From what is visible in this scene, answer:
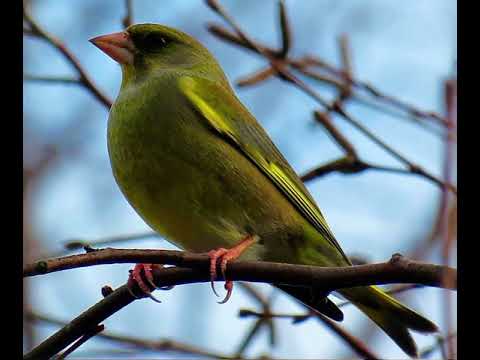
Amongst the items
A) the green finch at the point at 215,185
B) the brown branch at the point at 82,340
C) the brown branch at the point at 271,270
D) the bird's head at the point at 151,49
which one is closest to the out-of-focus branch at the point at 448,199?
the brown branch at the point at 271,270

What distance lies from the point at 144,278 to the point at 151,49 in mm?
1729

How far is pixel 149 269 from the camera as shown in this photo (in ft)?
9.71

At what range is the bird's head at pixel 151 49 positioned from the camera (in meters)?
4.11

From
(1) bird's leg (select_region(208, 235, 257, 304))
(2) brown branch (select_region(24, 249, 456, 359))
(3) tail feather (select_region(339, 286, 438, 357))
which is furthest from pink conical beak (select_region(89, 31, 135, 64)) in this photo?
(2) brown branch (select_region(24, 249, 456, 359))

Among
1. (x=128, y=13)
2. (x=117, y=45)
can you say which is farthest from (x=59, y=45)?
(x=117, y=45)

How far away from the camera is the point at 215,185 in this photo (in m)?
3.45

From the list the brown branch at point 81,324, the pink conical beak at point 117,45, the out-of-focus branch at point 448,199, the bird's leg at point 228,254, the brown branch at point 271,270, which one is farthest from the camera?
the pink conical beak at point 117,45

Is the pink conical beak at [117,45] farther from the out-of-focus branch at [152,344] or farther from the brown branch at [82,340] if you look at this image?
the brown branch at [82,340]

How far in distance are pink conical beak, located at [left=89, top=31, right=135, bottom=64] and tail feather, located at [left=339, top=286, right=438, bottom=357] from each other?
1.66 meters

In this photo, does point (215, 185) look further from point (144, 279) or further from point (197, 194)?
point (144, 279)

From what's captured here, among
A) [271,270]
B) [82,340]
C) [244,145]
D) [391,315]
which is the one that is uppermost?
[244,145]

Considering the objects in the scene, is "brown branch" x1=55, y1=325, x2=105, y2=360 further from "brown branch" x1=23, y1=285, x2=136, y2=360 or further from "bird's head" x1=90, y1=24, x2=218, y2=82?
"bird's head" x1=90, y1=24, x2=218, y2=82

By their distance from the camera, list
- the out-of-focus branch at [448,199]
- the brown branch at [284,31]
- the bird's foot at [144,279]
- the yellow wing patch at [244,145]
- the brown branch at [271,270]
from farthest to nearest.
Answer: the yellow wing patch at [244,145]
the brown branch at [284,31]
the bird's foot at [144,279]
the brown branch at [271,270]
the out-of-focus branch at [448,199]
